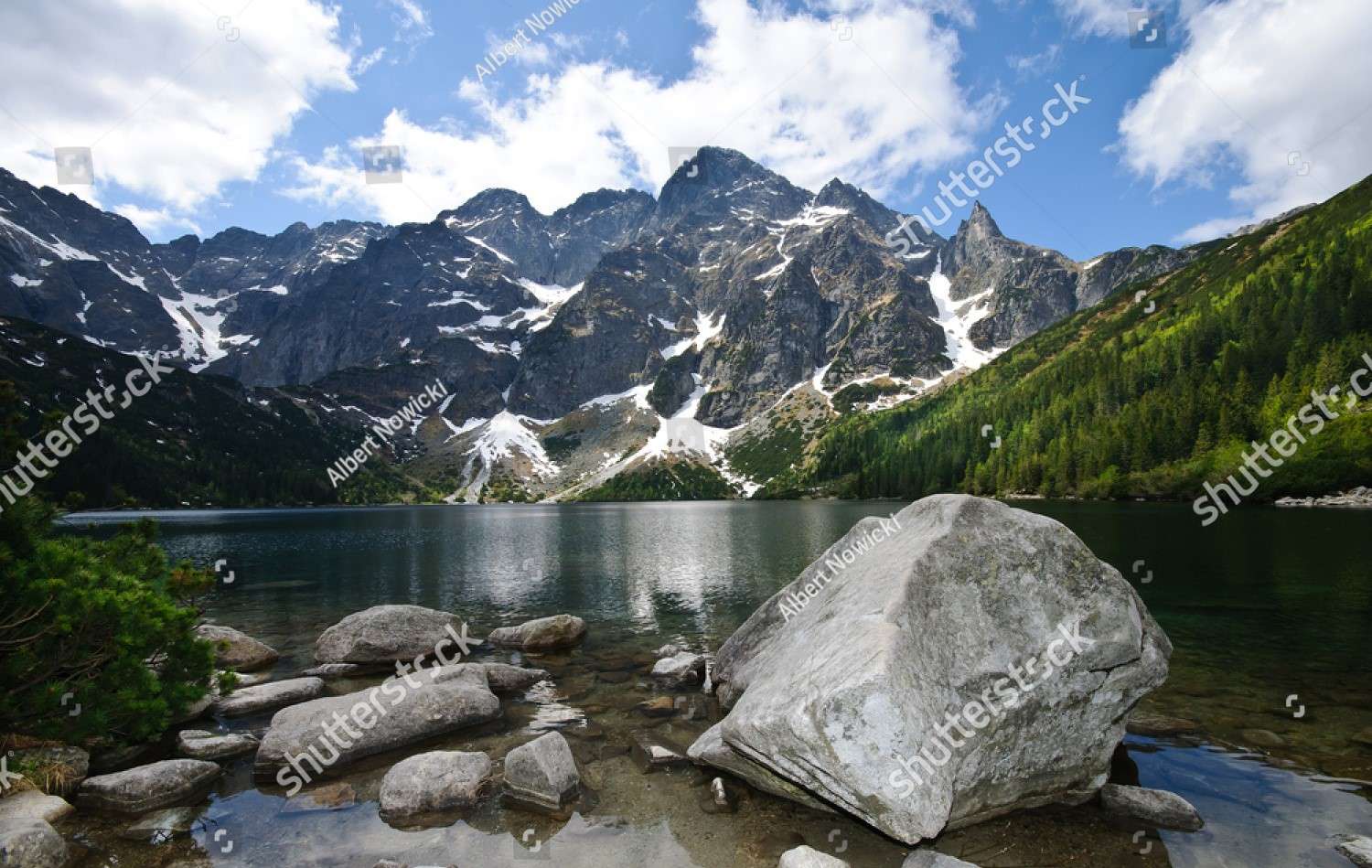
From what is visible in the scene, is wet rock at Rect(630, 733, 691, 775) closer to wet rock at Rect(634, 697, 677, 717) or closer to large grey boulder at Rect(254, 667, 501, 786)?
wet rock at Rect(634, 697, 677, 717)

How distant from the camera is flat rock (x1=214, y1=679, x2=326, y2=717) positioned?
59.1 ft

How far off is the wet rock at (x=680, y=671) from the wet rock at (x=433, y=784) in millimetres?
8695

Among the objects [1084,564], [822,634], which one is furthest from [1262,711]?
[822,634]

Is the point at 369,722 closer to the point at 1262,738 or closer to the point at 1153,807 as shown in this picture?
the point at 1153,807

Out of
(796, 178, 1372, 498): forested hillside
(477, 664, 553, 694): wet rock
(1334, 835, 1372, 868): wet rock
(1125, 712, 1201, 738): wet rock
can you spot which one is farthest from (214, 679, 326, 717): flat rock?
(796, 178, 1372, 498): forested hillside

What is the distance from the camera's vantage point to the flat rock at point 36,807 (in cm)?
1066

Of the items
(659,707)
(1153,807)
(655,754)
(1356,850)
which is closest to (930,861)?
(1153,807)

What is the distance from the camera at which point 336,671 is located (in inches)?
883

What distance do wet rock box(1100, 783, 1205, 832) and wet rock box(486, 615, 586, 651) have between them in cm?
2071

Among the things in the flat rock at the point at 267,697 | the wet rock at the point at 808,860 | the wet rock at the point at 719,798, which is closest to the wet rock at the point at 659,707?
the wet rock at the point at 719,798

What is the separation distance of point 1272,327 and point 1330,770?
566 feet

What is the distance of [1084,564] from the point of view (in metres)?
12.9

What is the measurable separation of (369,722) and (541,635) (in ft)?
37.9

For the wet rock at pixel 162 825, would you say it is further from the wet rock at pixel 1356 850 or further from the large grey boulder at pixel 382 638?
the wet rock at pixel 1356 850
